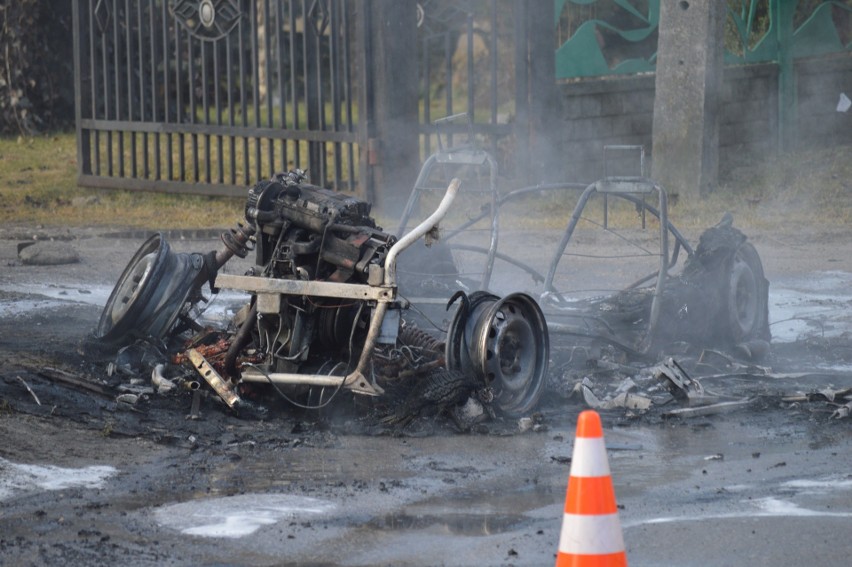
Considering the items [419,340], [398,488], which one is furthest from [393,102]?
[398,488]

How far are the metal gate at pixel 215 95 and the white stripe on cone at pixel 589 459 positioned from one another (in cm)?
982

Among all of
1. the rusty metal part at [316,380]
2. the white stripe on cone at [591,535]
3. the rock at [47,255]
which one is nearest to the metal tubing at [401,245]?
the rusty metal part at [316,380]

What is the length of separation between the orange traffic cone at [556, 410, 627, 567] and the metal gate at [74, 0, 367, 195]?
32.2 ft

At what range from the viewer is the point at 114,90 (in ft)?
55.3

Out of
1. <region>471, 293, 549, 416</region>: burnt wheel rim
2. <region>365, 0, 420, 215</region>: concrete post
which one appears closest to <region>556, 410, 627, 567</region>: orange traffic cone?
<region>471, 293, 549, 416</region>: burnt wheel rim

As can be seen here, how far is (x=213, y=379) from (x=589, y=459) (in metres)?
3.16

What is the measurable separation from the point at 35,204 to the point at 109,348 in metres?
8.43

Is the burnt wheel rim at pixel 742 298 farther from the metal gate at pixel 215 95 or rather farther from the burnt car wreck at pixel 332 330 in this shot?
the metal gate at pixel 215 95

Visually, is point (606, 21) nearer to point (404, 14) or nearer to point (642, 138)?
point (642, 138)

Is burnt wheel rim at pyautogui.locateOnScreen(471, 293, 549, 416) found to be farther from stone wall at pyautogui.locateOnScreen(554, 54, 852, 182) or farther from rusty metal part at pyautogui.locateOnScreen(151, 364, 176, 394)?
stone wall at pyautogui.locateOnScreen(554, 54, 852, 182)

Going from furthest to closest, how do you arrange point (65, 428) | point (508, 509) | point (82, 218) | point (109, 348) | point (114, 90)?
1. point (114, 90)
2. point (82, 218)
3. point (109, 348)
4. point (65, 428)
5. point (508, 509)

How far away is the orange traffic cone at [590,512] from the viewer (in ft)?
13.4

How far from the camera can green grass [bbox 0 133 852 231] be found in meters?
13.9

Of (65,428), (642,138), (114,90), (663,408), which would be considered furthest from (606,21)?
(65,428)
